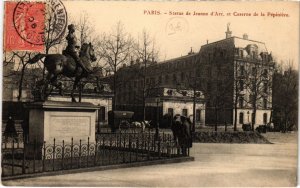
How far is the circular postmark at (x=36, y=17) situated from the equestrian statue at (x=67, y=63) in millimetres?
646

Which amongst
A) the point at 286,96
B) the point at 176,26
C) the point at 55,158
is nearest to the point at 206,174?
the point at 55,158

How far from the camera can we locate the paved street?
945 centimetres

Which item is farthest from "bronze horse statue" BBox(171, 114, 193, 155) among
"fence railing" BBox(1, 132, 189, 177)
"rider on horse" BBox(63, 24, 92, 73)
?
"rider on horse" BBox(63, 24, 92, 73)

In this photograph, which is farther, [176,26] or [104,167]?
[176,26]

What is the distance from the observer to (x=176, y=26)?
38.6 feet

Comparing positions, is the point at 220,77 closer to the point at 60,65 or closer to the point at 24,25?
the point at 60,65

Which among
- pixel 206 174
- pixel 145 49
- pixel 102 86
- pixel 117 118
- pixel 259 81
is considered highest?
pixel 145 49

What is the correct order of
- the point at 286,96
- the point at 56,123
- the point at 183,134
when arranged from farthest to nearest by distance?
the point at 286,96, the point at 183,134, the point at 56,123

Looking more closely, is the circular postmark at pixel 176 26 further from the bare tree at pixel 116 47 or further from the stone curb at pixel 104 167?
the stone curb at pixel 104 167

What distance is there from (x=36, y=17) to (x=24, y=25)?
39 cm

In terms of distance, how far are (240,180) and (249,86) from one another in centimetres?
882

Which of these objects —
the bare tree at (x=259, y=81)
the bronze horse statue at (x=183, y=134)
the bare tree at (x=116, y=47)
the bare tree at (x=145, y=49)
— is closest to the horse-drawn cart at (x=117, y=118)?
the bare tree at (x=145, y=49)

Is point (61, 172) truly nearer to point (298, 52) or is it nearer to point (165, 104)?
point (298, 52)

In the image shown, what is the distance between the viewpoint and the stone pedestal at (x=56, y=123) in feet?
34.9
